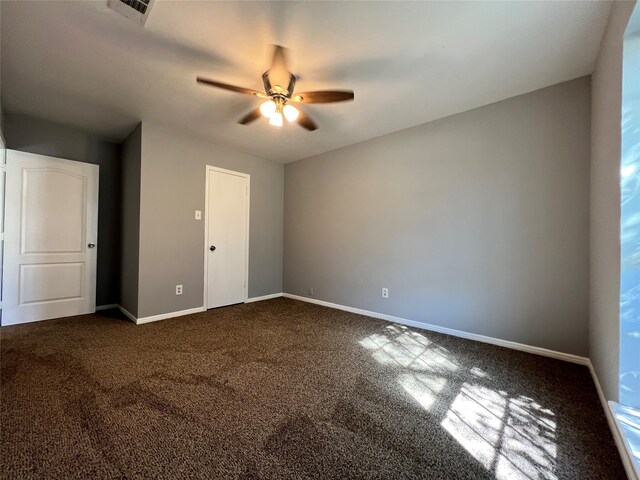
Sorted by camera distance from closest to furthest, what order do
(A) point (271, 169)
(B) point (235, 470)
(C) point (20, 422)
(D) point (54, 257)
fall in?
(B) point (235, 470), (C) point (20, 422), (D) point (54, 257), (A) point (271, 169)

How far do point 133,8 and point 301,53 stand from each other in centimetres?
107

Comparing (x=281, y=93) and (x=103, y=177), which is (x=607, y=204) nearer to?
(x=281, y=93)

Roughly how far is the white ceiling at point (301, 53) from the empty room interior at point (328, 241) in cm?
2

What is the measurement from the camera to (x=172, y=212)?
3.41 meters

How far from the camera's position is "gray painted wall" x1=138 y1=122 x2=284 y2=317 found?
10.5 ft

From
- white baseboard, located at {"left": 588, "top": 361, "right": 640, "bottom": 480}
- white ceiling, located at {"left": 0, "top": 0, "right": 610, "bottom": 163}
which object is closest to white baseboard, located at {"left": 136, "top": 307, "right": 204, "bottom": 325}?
white ceiling, located at {"left": 0, "top": 0, "right": 610, "bottom": 163}

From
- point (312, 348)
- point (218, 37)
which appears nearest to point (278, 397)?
point (312, 348)

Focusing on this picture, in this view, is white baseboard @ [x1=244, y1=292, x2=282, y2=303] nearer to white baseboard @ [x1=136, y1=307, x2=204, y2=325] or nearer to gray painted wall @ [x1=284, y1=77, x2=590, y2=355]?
white baseboard @ [x1=136, y1=307, x2=204, y2=325]

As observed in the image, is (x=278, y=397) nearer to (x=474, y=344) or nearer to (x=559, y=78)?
(x=474, y=344)

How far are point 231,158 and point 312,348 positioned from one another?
304cm

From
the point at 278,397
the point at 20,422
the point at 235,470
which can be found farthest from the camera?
the point at 278,397

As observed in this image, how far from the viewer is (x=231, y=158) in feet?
13.1

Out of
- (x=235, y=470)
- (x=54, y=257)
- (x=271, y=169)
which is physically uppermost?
(x=271, y=169)

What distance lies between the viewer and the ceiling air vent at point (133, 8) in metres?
1.56
